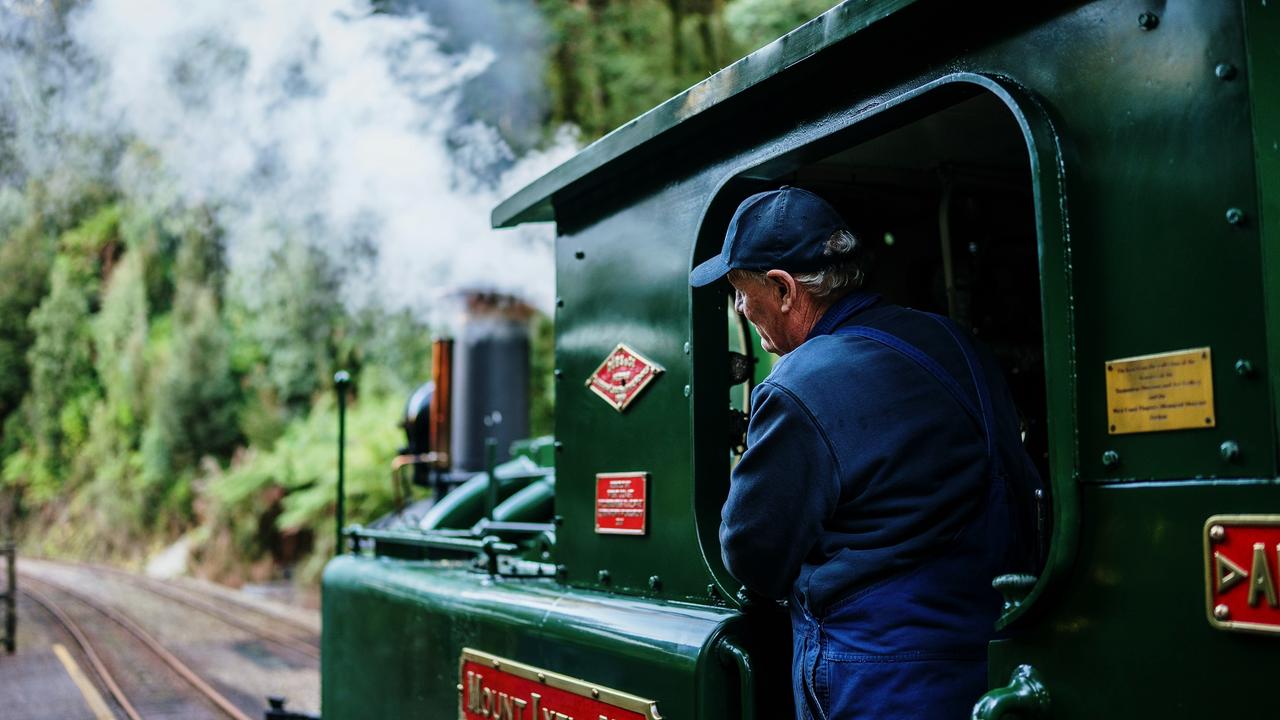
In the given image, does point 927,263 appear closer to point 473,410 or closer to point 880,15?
point 880,15

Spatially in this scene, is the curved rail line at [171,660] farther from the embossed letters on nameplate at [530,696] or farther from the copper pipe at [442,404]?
the embossed letters on nameplate at [530,696]

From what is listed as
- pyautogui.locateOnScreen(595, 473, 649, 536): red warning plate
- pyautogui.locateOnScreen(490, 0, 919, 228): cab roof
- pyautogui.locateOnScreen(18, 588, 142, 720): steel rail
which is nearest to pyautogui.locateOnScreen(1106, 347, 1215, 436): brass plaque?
pyautogui.locateOnScreen(490, 0, 919, 228): cab roof

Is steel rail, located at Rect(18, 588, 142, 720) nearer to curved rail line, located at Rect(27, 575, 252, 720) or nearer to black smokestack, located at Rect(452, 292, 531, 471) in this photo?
curved rail line, located at Rect(27, 575, 252, 720)

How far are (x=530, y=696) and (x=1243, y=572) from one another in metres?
1.79

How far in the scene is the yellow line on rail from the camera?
8734mm

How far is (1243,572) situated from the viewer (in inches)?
49.9

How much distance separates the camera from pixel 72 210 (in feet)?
110

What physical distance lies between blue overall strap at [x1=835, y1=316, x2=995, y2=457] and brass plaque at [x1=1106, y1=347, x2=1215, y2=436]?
1.06 ft

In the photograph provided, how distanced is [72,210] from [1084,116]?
1451 inches

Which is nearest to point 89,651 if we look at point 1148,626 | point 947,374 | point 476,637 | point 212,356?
point 476,637

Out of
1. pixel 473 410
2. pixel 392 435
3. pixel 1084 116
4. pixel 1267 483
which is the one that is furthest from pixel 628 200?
pixel 392 435

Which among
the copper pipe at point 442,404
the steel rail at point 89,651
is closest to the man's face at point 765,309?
the copper pipe at point 442,404

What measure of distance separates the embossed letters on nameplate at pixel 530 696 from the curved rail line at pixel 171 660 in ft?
20.0

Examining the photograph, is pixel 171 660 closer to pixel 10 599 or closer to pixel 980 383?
pixel 10 599
